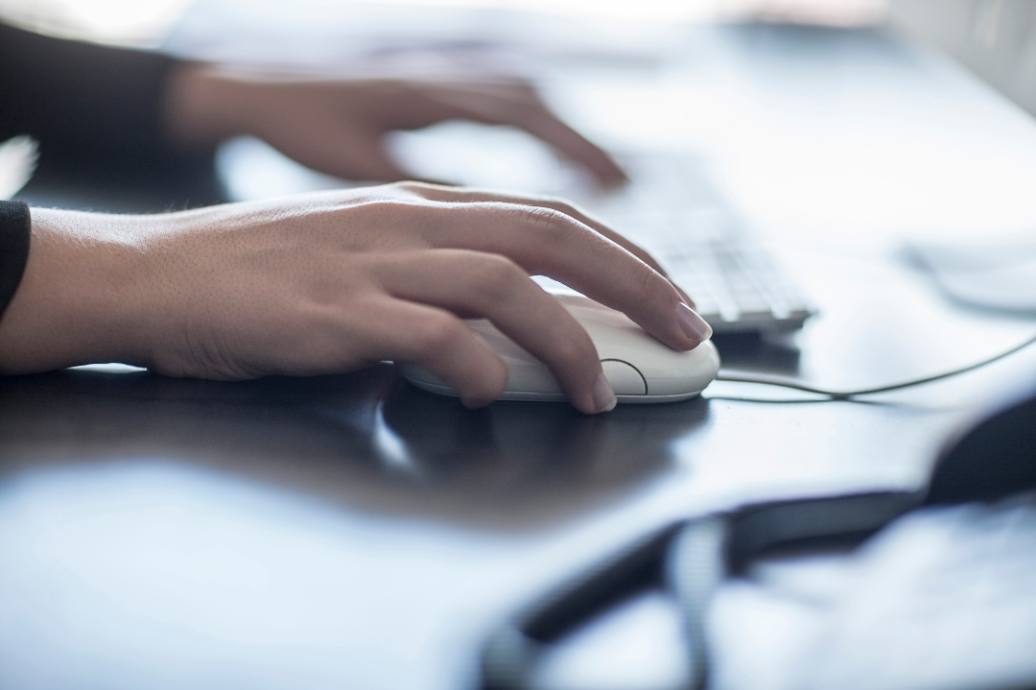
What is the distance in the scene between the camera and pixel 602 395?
1.73ft

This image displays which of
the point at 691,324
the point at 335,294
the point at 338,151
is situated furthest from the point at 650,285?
the point at 338,151

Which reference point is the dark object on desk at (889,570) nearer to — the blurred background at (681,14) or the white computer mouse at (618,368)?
the white computer mouse at (618,368)

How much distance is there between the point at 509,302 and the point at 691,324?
10 centimetres

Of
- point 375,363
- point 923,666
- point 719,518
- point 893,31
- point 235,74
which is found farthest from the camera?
point 893,31

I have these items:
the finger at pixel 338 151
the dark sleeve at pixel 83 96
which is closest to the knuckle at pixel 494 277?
the finger at pixel 338 151

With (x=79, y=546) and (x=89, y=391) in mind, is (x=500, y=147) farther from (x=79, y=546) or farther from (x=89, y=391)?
(x=79, y=546)

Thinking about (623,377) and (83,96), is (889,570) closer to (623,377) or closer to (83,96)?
(623,377)

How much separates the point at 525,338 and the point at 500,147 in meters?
0.52

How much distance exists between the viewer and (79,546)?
1.31 feet

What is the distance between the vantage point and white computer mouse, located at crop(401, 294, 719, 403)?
534 mm

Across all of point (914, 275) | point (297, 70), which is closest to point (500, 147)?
point (297, 70)

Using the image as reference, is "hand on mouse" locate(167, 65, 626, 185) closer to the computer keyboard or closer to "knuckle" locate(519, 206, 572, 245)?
the computer keyboard

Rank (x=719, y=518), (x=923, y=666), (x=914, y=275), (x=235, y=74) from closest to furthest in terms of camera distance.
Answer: (x=923, y=666)
(x=719, y=518)
(x=914, y=275)
(x=235, y=74)

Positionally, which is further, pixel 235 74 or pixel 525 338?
pixel 235 74
